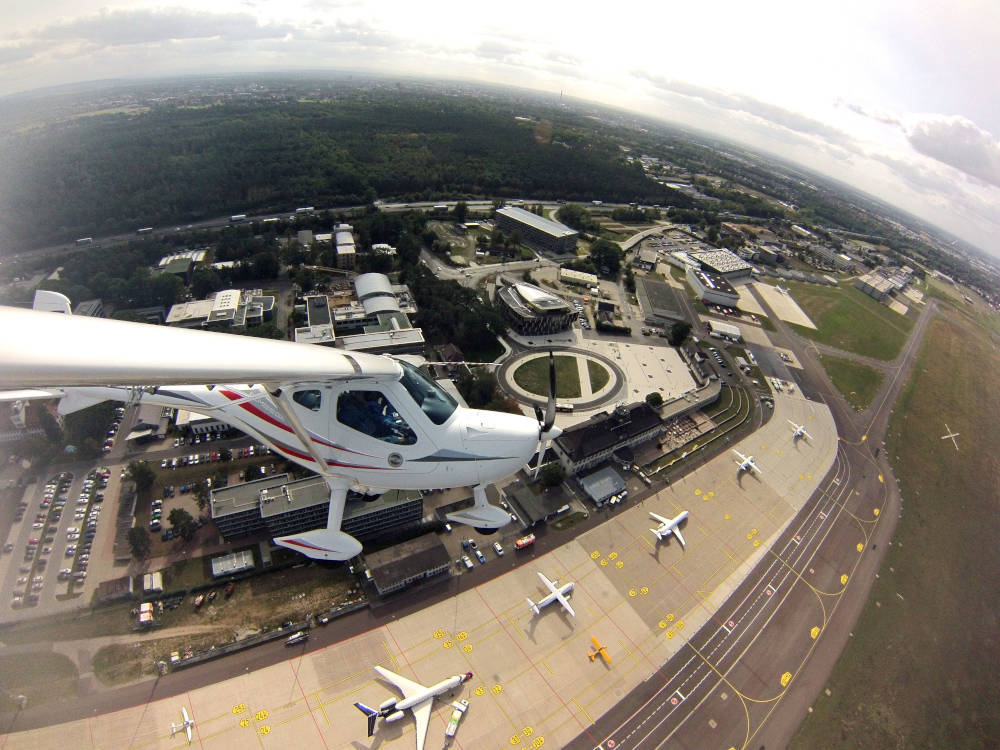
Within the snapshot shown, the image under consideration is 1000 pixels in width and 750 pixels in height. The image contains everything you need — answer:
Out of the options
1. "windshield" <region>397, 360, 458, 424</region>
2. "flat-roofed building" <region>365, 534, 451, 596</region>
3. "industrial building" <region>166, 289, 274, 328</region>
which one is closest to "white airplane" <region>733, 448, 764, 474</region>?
"flat-roofed building" <region>365, 534, 451, 596</region>

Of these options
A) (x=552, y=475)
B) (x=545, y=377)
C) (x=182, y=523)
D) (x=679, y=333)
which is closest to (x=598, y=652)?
(x=552, y=475)

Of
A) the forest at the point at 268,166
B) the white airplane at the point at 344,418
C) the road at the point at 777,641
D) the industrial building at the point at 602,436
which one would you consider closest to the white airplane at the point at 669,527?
the road at the point at 777,641

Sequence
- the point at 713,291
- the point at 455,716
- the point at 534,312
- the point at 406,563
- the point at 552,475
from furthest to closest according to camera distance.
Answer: the point at 713,291 → the point at 534,312 → the point at 552,475 → the point at 406,563 → the point at 455,716

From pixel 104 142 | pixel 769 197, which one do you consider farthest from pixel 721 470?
pixel 769 197

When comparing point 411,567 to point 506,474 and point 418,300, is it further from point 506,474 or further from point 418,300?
point 418,300

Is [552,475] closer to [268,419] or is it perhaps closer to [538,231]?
[268,419]

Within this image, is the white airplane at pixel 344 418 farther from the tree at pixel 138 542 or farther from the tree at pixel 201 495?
the tree at pixel 201 495
